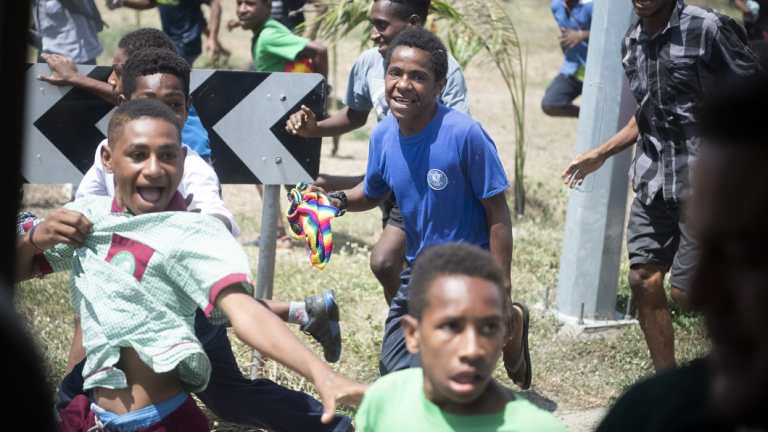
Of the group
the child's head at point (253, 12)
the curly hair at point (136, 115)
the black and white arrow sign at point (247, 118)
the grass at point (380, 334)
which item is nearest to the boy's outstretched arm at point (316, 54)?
the child's head at point (253, 12)

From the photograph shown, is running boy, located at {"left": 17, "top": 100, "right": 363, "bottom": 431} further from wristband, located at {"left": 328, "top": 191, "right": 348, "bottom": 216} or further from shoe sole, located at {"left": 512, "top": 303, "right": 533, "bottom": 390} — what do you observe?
shoe sole, located at {"left": 512, "top": 303, "right": 533, "bottom": 390}

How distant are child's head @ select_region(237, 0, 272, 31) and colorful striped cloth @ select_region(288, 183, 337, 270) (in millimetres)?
3414

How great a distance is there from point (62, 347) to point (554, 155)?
7394mm

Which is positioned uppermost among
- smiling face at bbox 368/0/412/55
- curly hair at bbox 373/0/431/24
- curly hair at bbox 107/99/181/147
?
curly hair at bbox 373/0/431/24

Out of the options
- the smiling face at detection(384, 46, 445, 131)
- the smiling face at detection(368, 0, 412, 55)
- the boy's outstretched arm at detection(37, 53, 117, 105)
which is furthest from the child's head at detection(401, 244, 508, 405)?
the smiling face at detection(368, 0, 412, 55)

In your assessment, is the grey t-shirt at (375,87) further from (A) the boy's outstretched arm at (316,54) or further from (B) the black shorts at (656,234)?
(A) the boy's outstretched arm at (316,54)

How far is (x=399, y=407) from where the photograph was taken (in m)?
3.05

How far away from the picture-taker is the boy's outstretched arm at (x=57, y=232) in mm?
3625

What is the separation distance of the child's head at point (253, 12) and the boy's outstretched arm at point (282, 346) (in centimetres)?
476

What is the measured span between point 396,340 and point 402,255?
91 cm

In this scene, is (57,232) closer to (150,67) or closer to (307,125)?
(150,67)

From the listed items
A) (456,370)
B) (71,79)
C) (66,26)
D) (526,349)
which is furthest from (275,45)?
(456,370)

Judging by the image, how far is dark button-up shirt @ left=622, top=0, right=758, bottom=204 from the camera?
5238 mm

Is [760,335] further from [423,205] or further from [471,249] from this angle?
[423,205]
